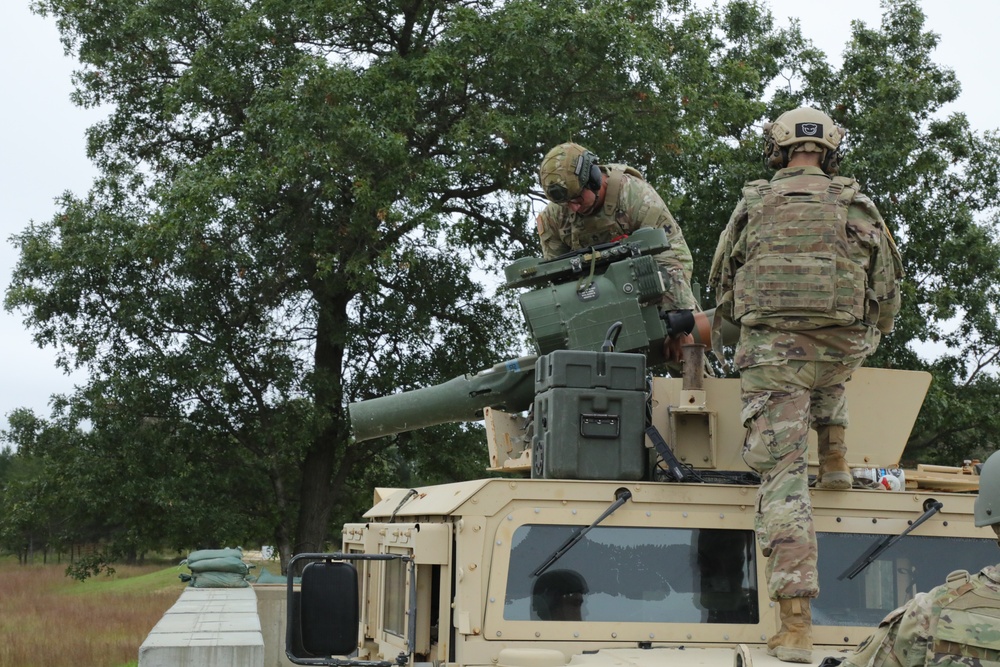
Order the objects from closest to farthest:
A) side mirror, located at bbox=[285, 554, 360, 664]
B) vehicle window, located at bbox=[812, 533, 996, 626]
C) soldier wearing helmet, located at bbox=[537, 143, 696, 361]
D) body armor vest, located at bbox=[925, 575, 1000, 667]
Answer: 1. body armor vest, located at bbox=[925, 575, 1000, 667]
2. side mirror, located at bbox=[285, 554, 360, 664]
3. vehicle window, located at bbox=[812, 533, 996, 626]
4. soldier wearing helmet, located at bbox=[537, 143, 696, 361]

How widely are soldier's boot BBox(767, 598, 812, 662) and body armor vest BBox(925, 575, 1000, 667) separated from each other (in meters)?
1.16

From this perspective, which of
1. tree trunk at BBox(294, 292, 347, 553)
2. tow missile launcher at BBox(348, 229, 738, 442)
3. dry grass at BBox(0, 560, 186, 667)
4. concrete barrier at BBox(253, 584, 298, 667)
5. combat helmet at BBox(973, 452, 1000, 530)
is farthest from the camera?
tree trunk at BBox(294, 292, 347, 553)

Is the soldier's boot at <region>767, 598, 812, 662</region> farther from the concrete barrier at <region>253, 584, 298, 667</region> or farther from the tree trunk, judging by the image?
the tree trunk

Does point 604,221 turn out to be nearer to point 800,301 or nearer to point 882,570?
point 800,301

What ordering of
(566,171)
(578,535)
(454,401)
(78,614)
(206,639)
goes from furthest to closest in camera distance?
1. (78,614)
2. (454,401)
3. (566,171)
4. (206,639)
5. (578,535)

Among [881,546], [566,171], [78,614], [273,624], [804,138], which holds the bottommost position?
[78,614]

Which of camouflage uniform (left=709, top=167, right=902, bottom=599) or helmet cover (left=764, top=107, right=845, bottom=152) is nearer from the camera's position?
camouflage uniform (left=709, top=167, right=902, bottom=599)

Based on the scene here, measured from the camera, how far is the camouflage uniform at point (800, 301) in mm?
4094

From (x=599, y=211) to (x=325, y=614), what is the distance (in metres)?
2.64

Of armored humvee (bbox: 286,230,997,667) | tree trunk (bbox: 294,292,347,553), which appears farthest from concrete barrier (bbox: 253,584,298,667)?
tree trunk (bbox: 294,292,347,553)

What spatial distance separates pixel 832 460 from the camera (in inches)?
167

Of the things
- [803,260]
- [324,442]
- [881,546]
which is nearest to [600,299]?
[803,260]

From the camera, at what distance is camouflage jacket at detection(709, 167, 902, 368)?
4.15 metres

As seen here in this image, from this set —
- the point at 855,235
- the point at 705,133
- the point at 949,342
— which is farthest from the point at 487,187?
the point at 855,235
